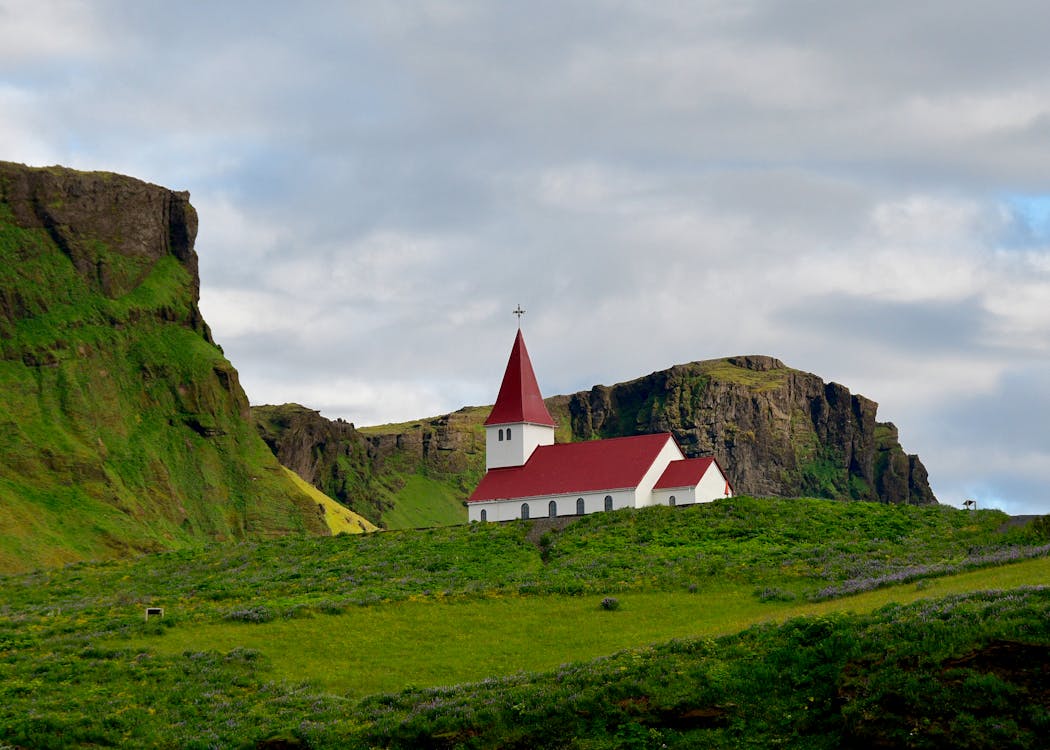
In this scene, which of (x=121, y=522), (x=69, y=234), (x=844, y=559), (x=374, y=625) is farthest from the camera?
(x=69, y=234)

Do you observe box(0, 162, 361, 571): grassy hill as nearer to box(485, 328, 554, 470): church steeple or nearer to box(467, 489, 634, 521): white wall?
box(485, 328, 554, 470): church steeple

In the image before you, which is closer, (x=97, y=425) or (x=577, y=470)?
(x=577, y=470)

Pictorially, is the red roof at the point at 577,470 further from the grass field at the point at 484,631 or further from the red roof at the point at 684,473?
the grass field at the point at 484,631

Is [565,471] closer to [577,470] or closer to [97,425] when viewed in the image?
[577,470]

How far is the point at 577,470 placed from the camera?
269ft

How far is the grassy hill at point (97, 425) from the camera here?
155 metres

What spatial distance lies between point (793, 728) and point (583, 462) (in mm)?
57643

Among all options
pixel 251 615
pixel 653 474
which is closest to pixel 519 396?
pixel 653 474

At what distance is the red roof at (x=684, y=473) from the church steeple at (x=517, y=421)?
10.9 metres

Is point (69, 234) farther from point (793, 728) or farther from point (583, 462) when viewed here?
point (793, 728)

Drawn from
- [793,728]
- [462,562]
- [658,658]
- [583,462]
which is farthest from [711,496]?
[793,728]

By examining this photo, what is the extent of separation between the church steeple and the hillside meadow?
15.2 meters

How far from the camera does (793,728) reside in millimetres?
24703

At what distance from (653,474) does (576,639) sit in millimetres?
39793
